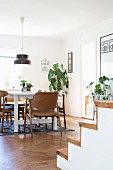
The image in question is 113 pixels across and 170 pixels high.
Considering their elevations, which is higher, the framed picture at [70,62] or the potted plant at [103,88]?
the framed picture at [70,62]

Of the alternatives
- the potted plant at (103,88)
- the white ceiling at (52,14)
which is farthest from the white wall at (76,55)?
the potted plant at (103,88)

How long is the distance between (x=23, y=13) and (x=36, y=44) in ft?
9.63

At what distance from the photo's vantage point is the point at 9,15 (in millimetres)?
6277

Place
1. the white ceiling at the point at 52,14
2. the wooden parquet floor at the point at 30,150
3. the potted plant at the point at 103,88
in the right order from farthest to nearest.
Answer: the potted plant at the point at 103,88, the white ceiling at the point at 52,14, the wooden parquet floor at the point at 30,150

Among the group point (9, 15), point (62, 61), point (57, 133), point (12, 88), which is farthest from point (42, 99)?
point (62, 61)

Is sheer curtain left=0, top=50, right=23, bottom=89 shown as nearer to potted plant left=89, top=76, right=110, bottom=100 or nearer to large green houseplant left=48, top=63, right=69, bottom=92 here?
large green houseplant left=48, top=63, right=69, bottom=92

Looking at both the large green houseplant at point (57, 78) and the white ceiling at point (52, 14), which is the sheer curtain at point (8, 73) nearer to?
the white ceiling at point (52, 14)

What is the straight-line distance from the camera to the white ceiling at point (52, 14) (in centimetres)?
Answer: 539

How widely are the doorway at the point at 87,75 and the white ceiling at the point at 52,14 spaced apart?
2.61ft

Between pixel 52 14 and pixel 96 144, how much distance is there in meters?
4.57

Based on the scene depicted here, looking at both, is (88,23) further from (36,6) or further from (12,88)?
(12,88)

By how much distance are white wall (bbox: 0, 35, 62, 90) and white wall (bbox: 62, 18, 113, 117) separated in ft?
1.18

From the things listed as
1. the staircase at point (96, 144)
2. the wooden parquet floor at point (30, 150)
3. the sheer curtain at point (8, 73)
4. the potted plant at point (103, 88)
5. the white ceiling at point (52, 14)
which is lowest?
the wooden parquet floor at point (30, 150)

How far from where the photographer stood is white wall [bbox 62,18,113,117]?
7250 mm
